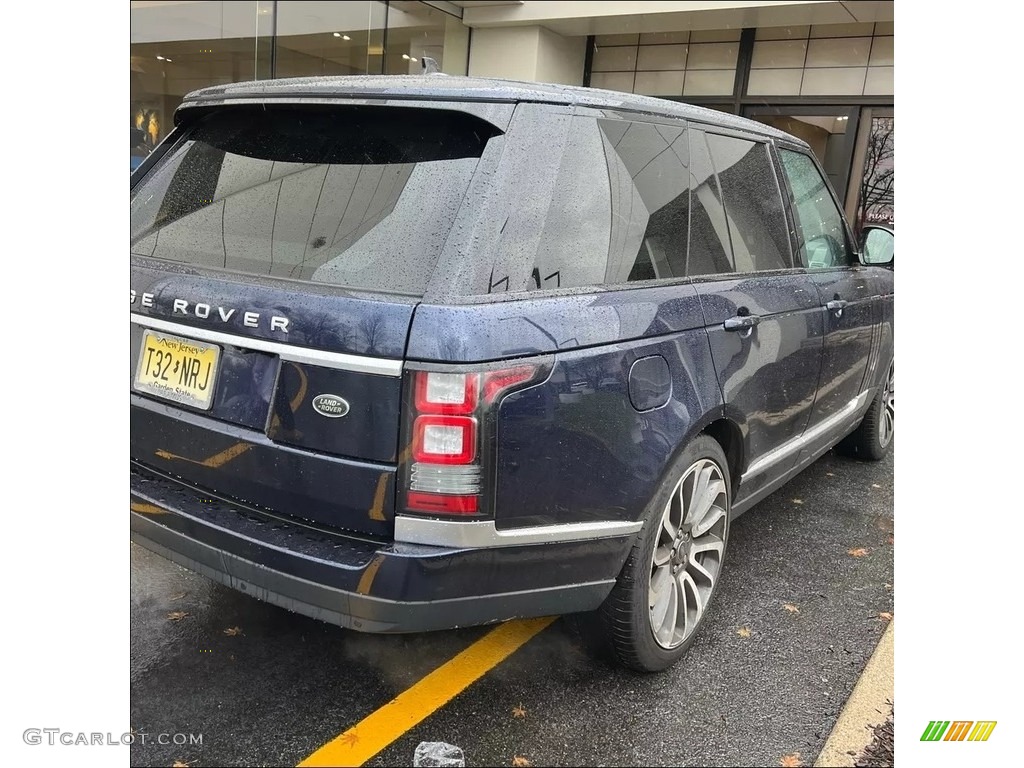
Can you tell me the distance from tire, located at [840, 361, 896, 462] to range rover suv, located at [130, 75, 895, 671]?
246 cm

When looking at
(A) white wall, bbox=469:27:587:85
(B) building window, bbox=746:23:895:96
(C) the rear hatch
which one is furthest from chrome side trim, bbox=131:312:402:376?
(B) building window, bbox=746:23:895:96

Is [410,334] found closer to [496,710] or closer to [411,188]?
[411,188]

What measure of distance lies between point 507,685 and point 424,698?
271mm

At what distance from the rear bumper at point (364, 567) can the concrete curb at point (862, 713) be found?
0.81m

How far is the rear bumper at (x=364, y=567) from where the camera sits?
6.83ft

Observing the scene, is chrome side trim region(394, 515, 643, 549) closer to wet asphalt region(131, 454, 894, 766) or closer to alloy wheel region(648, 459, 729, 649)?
alloy wheel region(648, 459, 729, 649)

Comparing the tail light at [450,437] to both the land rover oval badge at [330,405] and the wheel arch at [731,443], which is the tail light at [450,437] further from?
the wheel arch at [731,443]

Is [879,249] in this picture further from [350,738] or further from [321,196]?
[350,738]

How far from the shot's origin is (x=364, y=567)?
2076 mm

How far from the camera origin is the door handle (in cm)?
286

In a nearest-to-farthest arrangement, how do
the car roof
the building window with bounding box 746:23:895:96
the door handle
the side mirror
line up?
the car roof → the door handle → the side mirror → the building window with bounding box 746:23:895:96
